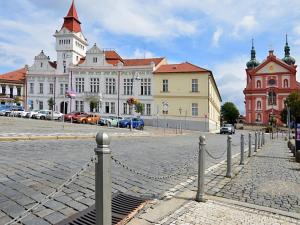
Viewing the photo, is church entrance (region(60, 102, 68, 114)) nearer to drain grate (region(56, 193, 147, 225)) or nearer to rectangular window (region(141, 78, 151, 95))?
rectangular window (region(141, 78, 151, 95))

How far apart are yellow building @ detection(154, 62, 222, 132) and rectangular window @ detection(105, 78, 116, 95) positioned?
892 cm

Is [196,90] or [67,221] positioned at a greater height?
[196,90]

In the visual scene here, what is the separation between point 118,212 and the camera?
4.68 metres

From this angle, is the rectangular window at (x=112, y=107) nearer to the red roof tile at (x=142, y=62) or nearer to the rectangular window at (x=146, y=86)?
the rectangular window at (x=146, y=86)

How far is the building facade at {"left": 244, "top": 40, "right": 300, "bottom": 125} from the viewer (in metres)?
84.9

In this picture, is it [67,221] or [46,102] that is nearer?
[67,221]

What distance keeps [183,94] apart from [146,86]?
25.0 ft

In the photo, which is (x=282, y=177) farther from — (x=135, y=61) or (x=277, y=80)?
(x=277, y=80)

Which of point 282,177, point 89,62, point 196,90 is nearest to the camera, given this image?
point 282,177

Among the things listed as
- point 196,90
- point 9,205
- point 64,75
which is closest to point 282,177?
Answer: point 9,205

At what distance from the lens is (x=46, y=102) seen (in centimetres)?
6669

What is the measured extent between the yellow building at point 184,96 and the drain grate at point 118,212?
48.3 meters

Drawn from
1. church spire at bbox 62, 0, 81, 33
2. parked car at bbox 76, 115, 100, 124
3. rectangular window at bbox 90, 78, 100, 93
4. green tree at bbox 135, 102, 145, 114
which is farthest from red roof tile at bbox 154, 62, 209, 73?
church spire at bbox 62, 0, 81, 33

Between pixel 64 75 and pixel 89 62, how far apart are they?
22.5ft
